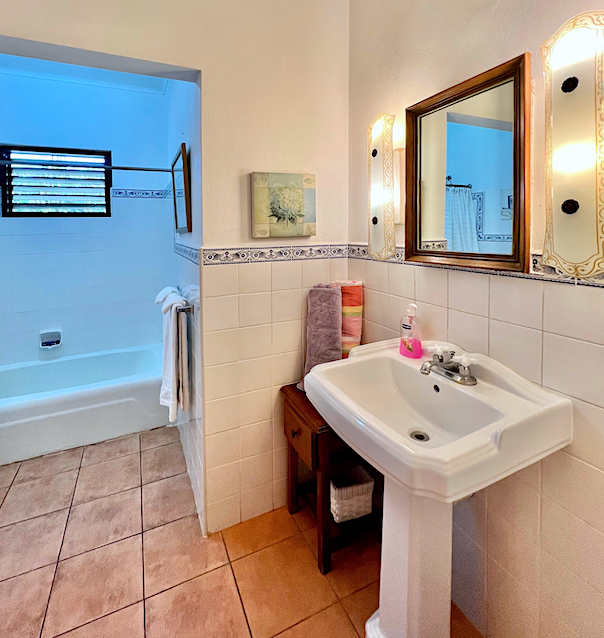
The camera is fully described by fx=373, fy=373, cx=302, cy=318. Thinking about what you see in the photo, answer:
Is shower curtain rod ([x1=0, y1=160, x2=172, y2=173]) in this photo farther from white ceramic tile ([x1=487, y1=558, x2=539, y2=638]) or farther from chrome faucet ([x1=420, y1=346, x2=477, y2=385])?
white ceramic tile ([x1=487, y1=558, x2=539, y2=638])

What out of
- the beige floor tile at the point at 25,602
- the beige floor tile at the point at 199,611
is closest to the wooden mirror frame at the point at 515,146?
the beige floor tile at the point at 199,611

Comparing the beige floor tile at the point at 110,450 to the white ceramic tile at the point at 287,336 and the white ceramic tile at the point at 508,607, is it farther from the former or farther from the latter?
the white ceramic tile at the point at 508,607

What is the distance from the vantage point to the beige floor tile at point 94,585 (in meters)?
1.33

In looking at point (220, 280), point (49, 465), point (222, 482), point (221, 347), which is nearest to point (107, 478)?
point (49, 465)

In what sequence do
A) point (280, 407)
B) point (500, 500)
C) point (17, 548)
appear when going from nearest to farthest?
1. point (500, 500)
2. point (17, 548)
3. point (280, 407)

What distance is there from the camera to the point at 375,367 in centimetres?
137

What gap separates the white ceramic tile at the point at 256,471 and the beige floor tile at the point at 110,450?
0.98 metres

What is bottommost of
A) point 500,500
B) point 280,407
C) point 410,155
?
point 500,500

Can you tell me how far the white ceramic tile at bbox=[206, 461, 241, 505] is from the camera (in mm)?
1676

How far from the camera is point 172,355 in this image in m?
1.85

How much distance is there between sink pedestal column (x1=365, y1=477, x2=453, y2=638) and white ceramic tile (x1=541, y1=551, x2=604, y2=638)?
0.27 meters

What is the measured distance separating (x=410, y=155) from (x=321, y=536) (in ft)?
4.91

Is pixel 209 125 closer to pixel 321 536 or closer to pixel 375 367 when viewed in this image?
pixel 375 367

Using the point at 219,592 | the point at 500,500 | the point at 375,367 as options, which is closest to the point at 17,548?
the point at 219,592
